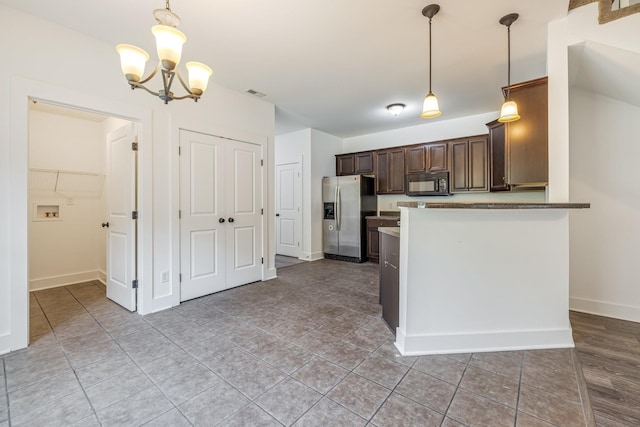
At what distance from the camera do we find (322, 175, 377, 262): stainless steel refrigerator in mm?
5473

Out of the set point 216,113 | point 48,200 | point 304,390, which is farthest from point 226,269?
point 48,200

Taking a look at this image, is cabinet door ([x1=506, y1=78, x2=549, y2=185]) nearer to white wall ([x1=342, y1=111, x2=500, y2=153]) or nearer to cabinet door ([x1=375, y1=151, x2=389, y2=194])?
white wall ([x1=342, y1=111, x2=500, y2=153])

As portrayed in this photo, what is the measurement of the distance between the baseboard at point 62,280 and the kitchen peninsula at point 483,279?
4668 millimetres

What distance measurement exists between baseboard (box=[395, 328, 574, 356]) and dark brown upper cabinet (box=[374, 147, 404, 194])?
3.42 meters

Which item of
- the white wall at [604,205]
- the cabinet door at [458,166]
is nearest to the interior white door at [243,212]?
the cabinet door at [458,166]

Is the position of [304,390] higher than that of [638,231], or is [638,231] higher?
[638,231]

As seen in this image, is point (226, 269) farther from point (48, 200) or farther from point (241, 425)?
point (48, 200)

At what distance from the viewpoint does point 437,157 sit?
16.1 feet

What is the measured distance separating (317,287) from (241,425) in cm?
242

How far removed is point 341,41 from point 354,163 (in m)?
3.41

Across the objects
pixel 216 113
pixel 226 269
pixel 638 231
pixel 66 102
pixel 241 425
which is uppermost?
pixel 216 113

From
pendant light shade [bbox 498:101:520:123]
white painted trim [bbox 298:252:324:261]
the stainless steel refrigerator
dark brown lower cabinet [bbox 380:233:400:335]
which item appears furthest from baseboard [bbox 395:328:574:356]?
white painted trim [bbox 298:252:324:261]

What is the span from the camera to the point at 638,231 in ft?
9.25

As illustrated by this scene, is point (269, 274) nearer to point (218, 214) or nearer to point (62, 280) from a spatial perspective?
point (218, 214)
